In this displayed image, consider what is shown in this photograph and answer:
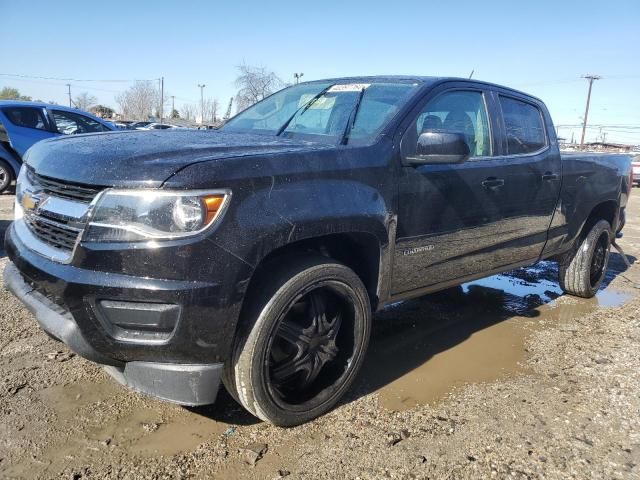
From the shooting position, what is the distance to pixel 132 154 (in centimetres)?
227

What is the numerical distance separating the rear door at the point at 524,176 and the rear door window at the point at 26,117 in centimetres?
842

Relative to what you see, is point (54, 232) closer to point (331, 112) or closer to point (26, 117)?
point (331, 112)

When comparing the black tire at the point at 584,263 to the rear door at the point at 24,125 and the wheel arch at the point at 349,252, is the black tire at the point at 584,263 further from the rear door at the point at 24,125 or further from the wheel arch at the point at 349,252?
the rear door at the point at 24,125

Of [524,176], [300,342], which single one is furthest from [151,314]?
[524,176]

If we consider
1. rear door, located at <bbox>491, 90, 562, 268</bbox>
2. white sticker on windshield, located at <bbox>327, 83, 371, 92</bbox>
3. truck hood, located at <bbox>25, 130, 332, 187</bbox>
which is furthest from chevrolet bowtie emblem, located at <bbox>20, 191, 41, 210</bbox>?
rear door, located at <bbox>491, 90, 562, 268</bbox>

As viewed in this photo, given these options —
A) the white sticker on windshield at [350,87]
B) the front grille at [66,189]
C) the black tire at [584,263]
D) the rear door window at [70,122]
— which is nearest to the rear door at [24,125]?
the rear door window at [70,122]

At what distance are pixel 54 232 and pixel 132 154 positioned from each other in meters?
0.53

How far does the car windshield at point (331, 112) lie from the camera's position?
3.12 meters

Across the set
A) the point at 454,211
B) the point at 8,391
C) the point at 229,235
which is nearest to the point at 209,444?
the point at 229,235

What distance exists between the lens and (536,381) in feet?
11.0

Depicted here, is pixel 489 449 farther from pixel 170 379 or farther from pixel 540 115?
pixel 540 115

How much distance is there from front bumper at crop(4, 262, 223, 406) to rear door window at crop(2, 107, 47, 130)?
8348mm

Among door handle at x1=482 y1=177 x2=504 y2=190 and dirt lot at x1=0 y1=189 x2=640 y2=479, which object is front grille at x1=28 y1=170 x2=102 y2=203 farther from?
door handle at x1=482 y1=177 x2=504 y2=190

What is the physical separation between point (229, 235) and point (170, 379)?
0.67 meters
